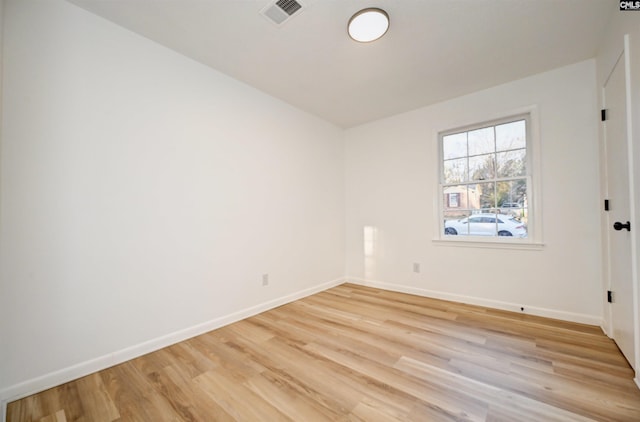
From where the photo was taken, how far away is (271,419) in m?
1.39

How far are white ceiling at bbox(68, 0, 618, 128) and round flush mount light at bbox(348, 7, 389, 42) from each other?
4cm

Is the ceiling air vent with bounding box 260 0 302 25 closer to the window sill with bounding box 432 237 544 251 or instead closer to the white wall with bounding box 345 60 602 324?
the white wall with bounding box 345 60 602 324

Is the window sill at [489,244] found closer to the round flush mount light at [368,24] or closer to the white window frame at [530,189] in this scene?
the white window frame at [530,189]

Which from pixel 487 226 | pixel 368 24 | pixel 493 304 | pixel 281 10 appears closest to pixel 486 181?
pixel 487 226

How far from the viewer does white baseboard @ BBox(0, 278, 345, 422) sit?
1.57 metres

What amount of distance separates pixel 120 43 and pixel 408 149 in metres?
3.32

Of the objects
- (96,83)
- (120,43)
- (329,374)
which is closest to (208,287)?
(329,374)

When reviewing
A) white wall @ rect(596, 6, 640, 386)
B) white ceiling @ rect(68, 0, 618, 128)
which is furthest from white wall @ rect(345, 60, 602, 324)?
white wall @ rect(596, 6, 640, 386)

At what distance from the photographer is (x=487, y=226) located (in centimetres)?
306

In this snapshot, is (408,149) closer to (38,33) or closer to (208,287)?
(208,287)

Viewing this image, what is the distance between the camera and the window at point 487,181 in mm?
2871

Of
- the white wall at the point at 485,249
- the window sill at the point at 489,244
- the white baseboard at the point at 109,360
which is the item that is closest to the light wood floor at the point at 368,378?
the white baseboard at the point at 109,360

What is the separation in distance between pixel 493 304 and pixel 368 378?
2.09 meters

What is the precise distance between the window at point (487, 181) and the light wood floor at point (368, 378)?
1049 mm
